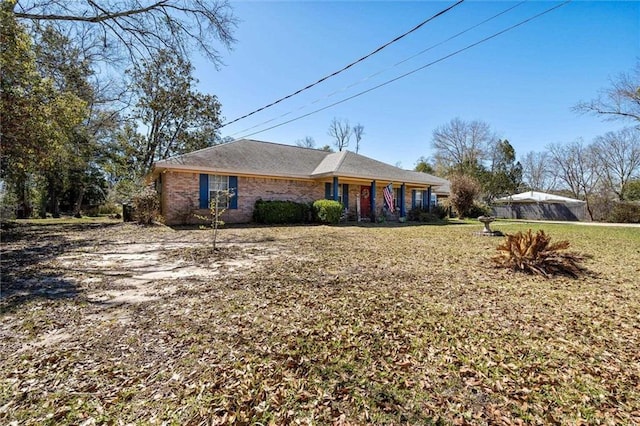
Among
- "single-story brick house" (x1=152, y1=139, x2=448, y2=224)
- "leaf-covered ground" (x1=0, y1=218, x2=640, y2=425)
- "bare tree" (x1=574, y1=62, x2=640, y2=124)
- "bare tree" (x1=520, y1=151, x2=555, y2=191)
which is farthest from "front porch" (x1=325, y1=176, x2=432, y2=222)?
"bare tree" (x1=520, y1=151, x2=555, y2=191)

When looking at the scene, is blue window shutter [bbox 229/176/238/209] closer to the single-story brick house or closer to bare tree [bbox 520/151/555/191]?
the single-story brick house

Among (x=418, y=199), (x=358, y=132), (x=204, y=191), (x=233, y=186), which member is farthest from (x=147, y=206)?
(x=358, y=132)

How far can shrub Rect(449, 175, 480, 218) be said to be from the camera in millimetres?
20859

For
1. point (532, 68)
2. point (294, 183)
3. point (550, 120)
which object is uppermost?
point (550, 120)

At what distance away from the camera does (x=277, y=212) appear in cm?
1373

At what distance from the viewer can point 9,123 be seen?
733cm

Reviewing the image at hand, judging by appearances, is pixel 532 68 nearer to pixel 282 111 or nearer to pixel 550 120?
pixel 282 111

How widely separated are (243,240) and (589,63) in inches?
495

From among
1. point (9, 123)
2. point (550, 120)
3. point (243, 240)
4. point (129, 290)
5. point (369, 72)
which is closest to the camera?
point (129, 290)

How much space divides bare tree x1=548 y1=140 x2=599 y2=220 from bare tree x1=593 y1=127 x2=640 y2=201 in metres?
0.76

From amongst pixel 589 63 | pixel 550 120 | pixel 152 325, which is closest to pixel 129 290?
pixel 152 325

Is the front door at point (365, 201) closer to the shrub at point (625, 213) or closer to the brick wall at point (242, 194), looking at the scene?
the brick wall at point (242, 194)

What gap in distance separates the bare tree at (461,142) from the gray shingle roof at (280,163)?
668 inches

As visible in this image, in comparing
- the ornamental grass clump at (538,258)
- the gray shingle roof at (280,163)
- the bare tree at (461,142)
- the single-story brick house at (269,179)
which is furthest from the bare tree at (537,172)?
the ornamental grass clump at (538,258)
